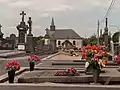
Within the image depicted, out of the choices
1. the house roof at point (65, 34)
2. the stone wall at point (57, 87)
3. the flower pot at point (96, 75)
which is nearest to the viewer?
the stone wall at point (57, 87)

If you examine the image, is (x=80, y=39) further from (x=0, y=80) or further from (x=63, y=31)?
(x=0, y=80)

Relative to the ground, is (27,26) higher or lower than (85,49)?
higher

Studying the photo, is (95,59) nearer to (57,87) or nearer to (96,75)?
(96,75)

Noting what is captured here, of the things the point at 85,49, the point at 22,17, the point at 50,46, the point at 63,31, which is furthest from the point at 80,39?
the point at 85,49

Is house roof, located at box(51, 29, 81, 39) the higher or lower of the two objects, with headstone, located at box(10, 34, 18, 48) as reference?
higher

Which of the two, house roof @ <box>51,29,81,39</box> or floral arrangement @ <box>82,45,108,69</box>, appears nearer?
floral arrangement @ <box>82,45,108,69</box>

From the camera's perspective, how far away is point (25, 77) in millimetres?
8141

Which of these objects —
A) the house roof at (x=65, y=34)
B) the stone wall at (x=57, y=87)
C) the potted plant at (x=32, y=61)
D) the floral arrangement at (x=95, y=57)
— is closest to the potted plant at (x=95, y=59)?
the floral arrangement at (x=95, y=57)

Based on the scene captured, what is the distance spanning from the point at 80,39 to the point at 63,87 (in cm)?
10668

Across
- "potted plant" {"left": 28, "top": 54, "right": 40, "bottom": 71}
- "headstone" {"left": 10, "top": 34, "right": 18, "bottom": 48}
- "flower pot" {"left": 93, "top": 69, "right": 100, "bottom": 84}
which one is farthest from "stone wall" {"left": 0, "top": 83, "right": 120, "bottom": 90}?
"headstone" {"left": 10, "top": 34, "right": 18, "bottom": 48}

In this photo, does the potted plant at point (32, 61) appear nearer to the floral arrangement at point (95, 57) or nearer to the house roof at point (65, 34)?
the floral arrangement at point (95, 57)

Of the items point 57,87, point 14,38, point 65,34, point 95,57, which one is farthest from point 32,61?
point 65,34

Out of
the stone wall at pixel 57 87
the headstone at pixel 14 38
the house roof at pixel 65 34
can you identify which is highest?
the house roof at pixel 65 34

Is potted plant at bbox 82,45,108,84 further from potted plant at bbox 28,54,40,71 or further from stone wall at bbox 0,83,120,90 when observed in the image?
potted plant at bbox 28,54,40,71
